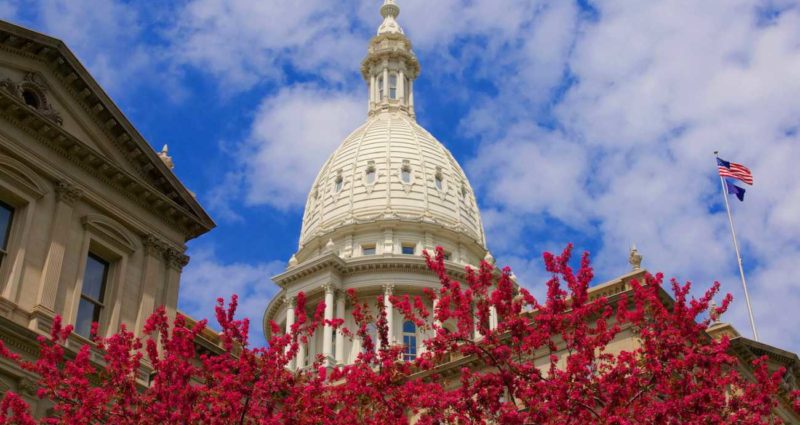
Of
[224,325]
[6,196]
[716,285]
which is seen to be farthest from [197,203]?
[716,285]

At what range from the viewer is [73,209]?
2745 centimetres

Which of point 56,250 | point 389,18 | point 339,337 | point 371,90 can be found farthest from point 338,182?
point 56,250

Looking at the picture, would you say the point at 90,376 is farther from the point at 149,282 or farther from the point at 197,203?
the point at 197,203

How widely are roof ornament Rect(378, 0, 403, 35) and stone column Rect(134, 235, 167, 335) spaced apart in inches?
2733

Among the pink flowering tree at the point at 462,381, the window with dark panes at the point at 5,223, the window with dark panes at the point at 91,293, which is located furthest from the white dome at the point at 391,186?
the pink flowering tree at the point at 462,381

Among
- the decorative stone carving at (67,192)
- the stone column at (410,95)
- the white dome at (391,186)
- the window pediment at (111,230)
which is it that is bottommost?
the window pediment at (111,230)

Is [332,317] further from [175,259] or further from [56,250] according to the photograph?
[56,250]

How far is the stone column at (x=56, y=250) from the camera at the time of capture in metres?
25.0

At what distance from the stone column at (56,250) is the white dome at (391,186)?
1864 inches

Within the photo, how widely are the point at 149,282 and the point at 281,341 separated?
7.57 m

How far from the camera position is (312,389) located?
22953 millimetres

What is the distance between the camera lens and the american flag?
46594mm

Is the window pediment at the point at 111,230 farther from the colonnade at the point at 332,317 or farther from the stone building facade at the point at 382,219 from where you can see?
the colonnade at the point at 332,317

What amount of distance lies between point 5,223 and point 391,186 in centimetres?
5310
